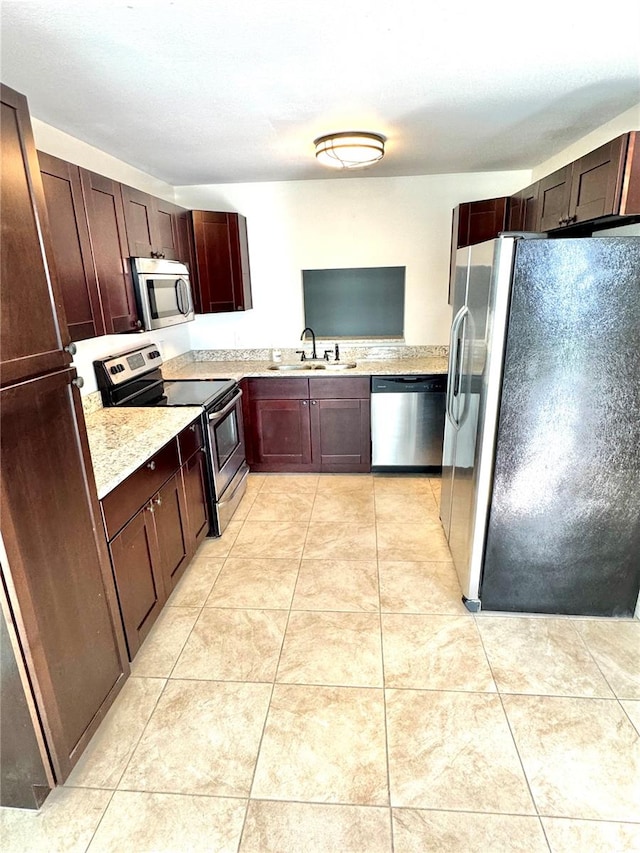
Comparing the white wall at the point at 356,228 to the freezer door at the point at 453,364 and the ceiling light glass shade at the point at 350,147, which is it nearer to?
the ceiling light glass shade at the point at 350,147

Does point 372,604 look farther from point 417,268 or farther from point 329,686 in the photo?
point 417,268

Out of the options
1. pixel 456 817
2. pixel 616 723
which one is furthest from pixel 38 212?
→ pixel 616 723

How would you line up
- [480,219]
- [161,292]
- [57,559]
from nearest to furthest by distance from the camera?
[57,559]
[161,292]
[480,219]

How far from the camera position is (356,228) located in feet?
13.0

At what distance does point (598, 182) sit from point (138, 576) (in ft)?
8.80

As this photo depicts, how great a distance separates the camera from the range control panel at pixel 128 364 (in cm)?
279

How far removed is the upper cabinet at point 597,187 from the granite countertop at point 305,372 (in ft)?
4.31

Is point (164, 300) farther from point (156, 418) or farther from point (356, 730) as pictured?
point (356, 730)

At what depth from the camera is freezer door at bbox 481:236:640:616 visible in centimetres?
184

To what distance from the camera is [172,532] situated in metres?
2.38

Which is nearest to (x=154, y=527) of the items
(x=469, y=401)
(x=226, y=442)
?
(x=226, y=442)

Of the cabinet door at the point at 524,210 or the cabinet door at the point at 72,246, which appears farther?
the cabinet door at the point at 524,210

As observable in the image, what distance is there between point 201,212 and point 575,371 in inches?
115

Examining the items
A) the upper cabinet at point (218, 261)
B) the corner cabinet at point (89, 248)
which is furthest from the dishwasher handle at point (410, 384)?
the corner cabinet at point (89, 248)
